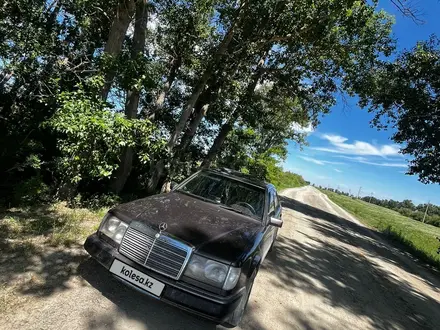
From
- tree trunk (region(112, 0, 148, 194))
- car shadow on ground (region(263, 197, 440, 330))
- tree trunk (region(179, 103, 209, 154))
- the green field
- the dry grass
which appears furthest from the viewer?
the green field

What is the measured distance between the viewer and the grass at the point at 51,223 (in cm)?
453

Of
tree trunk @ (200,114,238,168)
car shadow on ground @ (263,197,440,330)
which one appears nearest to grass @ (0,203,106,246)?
car shadow on ground @ (263,197,440,330)

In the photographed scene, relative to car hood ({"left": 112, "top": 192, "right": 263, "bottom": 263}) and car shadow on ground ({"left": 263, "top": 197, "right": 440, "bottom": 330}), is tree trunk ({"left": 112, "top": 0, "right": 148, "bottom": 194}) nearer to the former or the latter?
car hood ({"left": 112, "top": 192, "right": 263, "bottom": 263})

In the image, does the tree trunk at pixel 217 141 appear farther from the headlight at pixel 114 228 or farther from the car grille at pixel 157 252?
the car grille at pixel 157 252

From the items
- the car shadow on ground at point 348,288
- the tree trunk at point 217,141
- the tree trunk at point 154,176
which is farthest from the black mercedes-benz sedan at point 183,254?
the tree trunk at point 217,141

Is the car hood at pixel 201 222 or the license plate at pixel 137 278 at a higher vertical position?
the car hood at pixel 201 222

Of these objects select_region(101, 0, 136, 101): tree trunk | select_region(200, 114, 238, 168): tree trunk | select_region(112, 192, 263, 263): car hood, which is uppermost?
select_region(101, 0, 136, 101): tree trunk

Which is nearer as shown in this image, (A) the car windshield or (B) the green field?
(A) the car windshield

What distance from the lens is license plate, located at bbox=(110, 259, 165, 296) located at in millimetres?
2896

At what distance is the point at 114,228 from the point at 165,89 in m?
7.34

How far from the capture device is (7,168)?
6.69 metres

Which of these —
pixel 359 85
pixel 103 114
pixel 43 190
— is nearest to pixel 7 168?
pixel 43 190

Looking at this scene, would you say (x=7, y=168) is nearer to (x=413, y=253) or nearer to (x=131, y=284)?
(x=131, y=284)

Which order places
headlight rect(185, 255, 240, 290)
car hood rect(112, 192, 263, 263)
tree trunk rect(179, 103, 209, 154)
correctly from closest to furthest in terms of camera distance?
headlight rect(185, 255, 240, 290), car hood rect(112, 192, 263, 263), tree trunk rect(179, 103, 209, 154)
